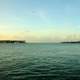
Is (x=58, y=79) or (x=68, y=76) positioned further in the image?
(x=68, y=76)

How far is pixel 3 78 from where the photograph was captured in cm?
2492

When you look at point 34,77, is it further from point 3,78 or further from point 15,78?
point 3,78

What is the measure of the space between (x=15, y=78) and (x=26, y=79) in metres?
1.61

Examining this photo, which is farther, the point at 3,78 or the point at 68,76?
the point at 68,76

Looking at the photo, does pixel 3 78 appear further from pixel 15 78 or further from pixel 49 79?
pixel 49 79

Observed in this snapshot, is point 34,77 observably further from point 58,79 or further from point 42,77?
point 58,79

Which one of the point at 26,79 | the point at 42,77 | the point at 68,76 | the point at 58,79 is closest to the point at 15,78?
the point at 26,79

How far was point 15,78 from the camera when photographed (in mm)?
25219

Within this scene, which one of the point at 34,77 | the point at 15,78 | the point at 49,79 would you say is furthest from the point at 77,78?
the point at 15,78

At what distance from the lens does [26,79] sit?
81.3 feet

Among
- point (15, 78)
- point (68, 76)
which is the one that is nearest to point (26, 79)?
point (15, 78)

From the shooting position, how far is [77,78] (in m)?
25.2

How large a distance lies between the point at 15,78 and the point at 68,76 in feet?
25.0

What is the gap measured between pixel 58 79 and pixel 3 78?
7.46 meters
